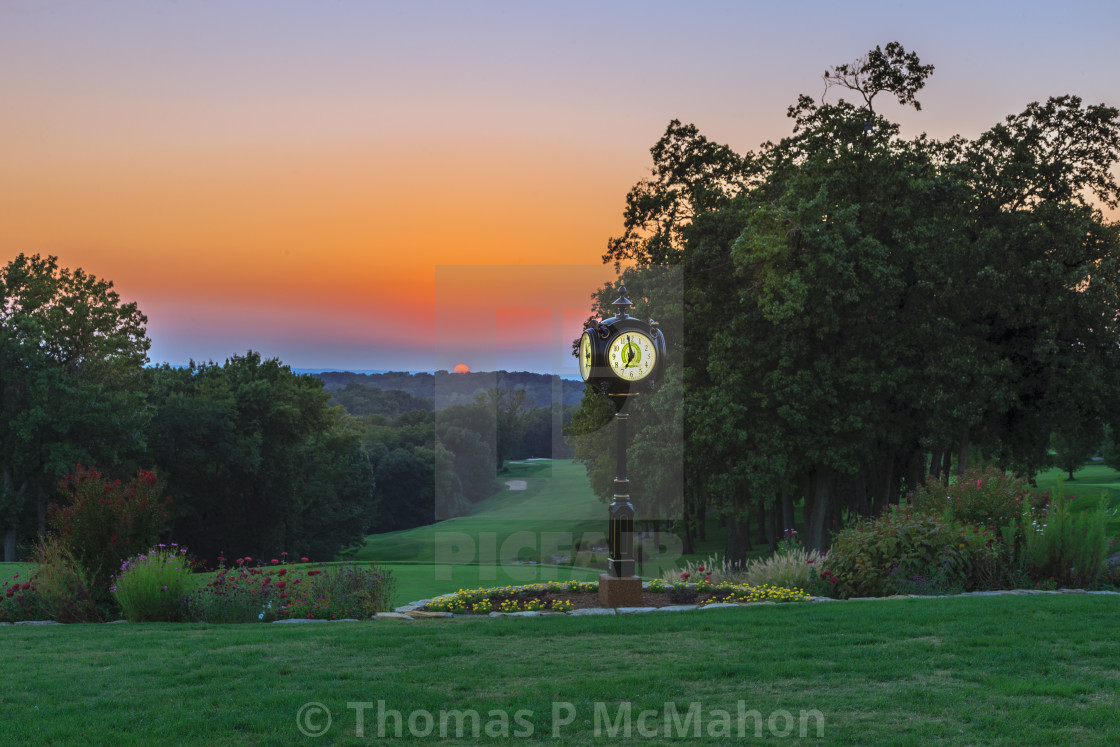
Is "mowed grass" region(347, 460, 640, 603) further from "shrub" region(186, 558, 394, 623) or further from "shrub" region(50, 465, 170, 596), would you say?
"shrub" region(50, 465, 170, 596)

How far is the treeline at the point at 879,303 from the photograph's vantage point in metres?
20.9

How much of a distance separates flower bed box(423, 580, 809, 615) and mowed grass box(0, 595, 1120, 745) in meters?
1.34

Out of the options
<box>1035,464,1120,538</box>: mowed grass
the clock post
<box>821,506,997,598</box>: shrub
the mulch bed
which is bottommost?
<box>1035,464,1120,538</box>: mowed grass

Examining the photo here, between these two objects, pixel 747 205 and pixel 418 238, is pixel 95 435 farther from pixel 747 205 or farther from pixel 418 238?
pixel 747 205

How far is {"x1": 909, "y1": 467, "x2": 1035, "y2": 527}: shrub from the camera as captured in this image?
11.9 metres

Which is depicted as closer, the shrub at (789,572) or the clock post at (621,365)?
the clock post at (621,365)

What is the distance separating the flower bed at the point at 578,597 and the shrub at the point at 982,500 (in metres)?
3.05

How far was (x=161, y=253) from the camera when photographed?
24078 mm

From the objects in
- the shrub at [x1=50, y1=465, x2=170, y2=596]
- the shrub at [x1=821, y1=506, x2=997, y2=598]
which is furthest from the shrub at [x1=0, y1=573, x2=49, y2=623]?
the shrub at [x1=821, y1=506, x2=997, y2=598]

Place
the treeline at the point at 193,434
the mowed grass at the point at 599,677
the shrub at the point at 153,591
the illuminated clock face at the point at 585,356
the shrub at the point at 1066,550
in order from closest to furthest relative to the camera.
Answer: the mowed grass at the point at 599,677, the shrub at the point at 153,591, the shrub at the point at 1066,550, the illuminated clock face at the point at 585,356, the treeline at the point at 193,434

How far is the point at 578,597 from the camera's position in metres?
11.1

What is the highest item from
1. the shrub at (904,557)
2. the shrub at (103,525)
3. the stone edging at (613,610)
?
the shrub at (103,525)

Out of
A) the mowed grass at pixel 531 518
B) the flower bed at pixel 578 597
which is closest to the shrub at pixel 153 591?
the flower bed at pixel 578 597

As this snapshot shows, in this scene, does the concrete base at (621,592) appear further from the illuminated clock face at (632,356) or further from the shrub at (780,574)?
the illuminated clock face at (632,356)
